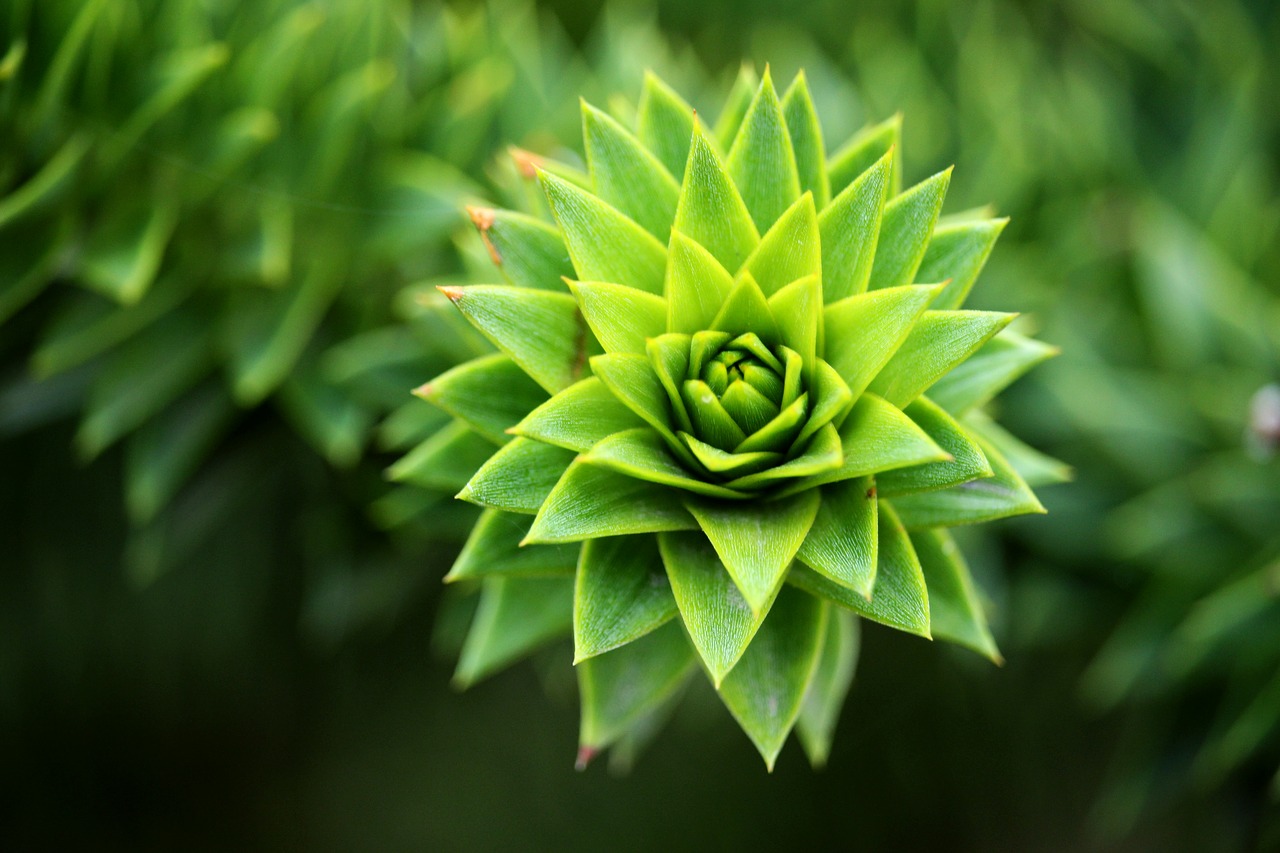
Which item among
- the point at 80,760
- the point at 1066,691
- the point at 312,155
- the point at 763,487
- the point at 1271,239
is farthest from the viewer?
the point at 80,760

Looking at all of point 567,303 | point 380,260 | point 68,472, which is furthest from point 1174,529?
point 68,472

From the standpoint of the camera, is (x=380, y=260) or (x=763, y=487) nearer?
(x=763, y=487)

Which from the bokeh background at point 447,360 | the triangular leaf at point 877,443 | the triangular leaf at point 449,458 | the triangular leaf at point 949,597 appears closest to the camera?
the triangular leaf at point 877,443

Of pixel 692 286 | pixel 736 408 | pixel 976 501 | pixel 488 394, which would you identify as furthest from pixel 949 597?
pixel 488 394

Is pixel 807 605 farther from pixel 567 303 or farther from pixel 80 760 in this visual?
pixel 80 760

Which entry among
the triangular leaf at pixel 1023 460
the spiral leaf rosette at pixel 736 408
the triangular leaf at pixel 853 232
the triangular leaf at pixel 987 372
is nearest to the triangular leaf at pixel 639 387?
the spiral leaf rosette at pixel 736 408

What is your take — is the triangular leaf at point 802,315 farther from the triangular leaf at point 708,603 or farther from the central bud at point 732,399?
the triangular leaf at point 708,603

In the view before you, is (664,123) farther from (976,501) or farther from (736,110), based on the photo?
(976,501)
